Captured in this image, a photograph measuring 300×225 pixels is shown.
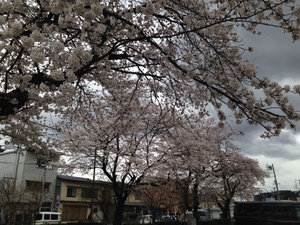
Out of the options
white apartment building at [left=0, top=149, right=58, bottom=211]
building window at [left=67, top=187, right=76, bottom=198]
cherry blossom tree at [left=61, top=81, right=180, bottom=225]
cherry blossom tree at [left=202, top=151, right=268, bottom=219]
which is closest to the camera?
cherry blossom tree at [left=61, top=81, right=180, bottom=225]

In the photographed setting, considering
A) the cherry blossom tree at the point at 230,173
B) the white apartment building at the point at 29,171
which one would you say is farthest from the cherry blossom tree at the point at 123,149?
the white apartment building at the point at 29,171

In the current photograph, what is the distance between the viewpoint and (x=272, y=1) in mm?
3469

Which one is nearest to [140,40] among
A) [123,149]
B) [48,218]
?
[123,149]

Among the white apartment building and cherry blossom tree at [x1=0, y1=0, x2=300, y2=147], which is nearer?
cherry blossom tree at [x1=0, y1=0, x2=300, y2=147]

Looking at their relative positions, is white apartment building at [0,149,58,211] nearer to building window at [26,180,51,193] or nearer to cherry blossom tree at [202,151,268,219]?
building window at [26,180,51,193]

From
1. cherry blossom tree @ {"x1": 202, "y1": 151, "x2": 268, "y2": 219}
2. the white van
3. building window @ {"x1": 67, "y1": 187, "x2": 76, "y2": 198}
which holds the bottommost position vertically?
the white van

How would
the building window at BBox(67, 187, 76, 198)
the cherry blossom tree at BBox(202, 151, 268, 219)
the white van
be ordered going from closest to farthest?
the cherry blossom tree at BBox(202, 151, 268, 219) < the white van < the building window at BBox(67, 187, 76, 198)

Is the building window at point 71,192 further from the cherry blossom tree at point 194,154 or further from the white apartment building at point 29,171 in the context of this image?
the cherry blossom tree at point 194,154

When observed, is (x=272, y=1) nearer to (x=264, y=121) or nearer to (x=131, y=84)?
(x=264, y=121)

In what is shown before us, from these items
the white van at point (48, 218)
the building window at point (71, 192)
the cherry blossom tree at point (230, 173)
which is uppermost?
the cherry blossom tree at point (230, 173)

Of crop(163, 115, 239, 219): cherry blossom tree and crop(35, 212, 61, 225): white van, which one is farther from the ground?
crop(163, 115, 239, 219): cherry blossom tree

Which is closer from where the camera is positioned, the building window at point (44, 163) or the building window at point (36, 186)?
the building window at point (44, 163)

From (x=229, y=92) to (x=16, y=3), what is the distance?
10.9 ft

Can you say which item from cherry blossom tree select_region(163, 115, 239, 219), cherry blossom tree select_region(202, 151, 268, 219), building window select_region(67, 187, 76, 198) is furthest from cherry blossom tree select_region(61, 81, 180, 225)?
building window select_region(67, 187, 76, 198)
